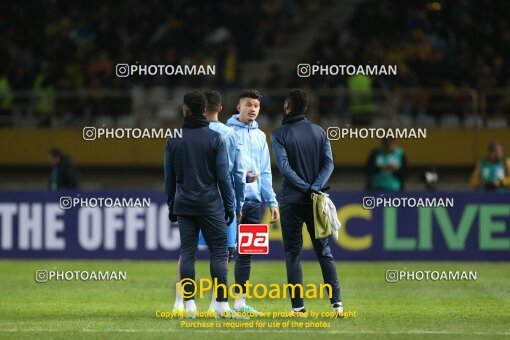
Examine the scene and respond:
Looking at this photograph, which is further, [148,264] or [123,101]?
[123,101]

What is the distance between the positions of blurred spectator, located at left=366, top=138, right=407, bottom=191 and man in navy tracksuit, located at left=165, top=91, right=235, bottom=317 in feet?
32.5

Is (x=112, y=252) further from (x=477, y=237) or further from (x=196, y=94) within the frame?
(x=196, y=94)

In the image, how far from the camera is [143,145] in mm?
26500

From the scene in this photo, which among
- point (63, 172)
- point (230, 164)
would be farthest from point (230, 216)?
point (63, 172)

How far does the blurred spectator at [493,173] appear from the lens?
837 inches

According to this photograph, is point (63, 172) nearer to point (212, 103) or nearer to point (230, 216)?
point (212, 103)

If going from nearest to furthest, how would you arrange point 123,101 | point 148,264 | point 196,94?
point 196,94 < point 148,264 < point 123,101

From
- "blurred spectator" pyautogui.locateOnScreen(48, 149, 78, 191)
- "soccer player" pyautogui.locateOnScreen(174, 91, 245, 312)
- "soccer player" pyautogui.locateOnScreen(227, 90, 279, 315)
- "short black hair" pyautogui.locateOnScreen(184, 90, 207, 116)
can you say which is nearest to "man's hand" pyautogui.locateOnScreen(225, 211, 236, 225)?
"soccer player" pyautogui.locateOnScreen(174, 91, 245, 312)

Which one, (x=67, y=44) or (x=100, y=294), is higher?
(x=67, y=44)

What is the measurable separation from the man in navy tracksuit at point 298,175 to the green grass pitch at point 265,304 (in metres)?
0.58

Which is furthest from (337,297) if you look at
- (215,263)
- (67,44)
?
(67,44)

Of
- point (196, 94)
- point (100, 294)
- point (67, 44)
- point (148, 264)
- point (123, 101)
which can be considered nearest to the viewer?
point (196, 94)

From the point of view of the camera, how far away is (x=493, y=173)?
70.3 ft

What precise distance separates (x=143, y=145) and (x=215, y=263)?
1491 centimetres
